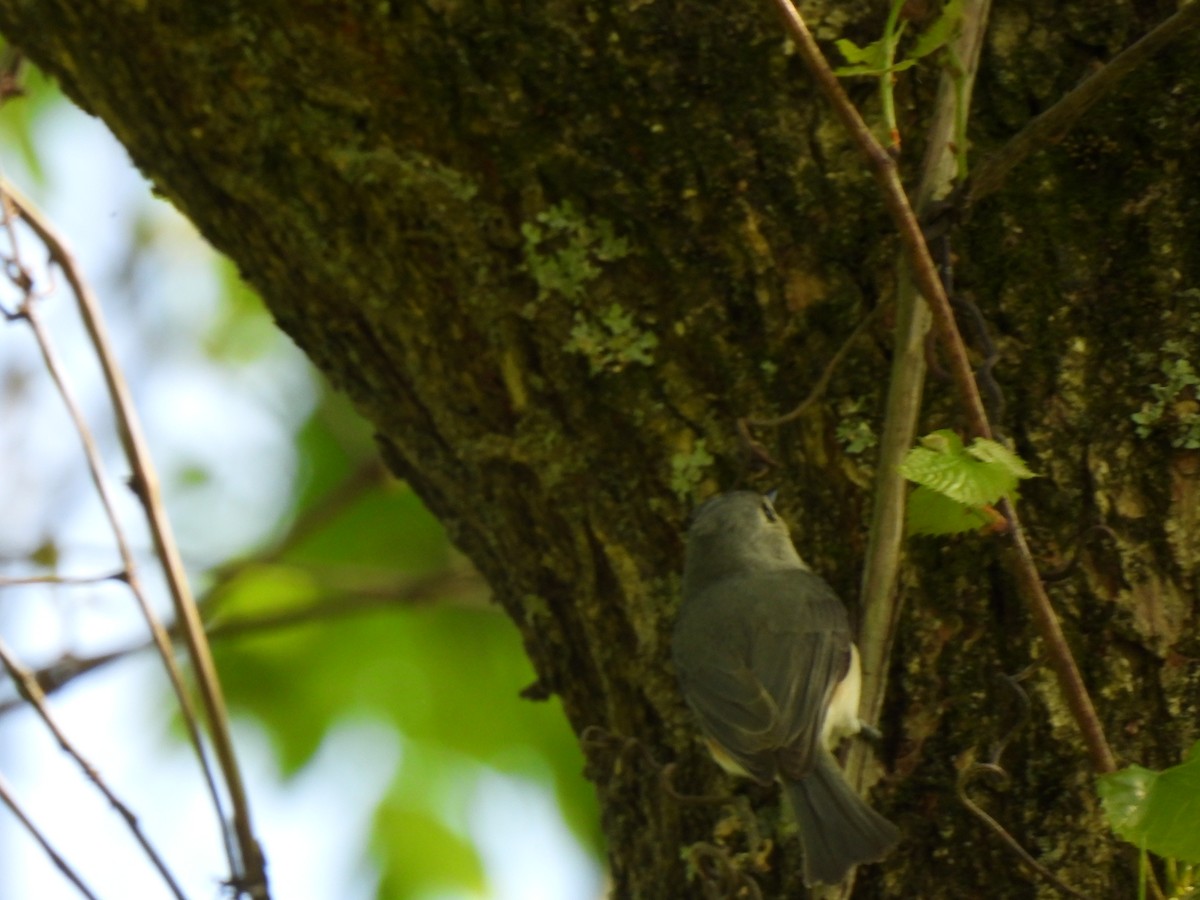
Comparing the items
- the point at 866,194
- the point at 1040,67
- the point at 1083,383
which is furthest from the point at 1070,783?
the point at 1040,67

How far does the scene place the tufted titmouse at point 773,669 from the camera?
1.88 meters

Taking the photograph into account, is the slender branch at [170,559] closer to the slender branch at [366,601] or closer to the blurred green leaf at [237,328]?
the slender branch at [366,601]

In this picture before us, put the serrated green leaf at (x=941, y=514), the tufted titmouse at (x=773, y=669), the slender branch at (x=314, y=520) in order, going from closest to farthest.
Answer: the serrated green leaf at (x=941, y=514), the tufted titmouse at (x=773, y=669), the slender branch at (x=314, y=520)

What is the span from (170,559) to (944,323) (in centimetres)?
146

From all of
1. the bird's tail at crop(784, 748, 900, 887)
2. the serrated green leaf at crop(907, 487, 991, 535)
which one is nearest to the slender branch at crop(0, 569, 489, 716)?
the bird's tail at crop(784, 748, 900, 887)

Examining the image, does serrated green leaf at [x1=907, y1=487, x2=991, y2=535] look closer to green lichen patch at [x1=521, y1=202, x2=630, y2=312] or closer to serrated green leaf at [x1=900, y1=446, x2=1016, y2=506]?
serrated green leaf at [x1=900, y1=446, x2=1016, y2=506]

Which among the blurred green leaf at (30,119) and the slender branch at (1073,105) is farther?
the blurred green leaf at (30,119)

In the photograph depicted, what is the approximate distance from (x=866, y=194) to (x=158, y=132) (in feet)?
3.91

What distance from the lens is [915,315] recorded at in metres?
1.83

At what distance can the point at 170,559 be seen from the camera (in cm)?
246

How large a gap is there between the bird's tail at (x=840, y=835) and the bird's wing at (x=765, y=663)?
22cm

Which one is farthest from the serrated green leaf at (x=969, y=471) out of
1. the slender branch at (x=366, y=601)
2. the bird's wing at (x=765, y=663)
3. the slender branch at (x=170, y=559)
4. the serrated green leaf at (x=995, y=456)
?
the slender branch at (x=366, y=601)

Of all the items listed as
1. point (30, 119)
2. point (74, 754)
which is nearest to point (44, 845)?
point (74, 754)

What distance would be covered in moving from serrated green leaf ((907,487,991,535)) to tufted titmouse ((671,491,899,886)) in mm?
386
